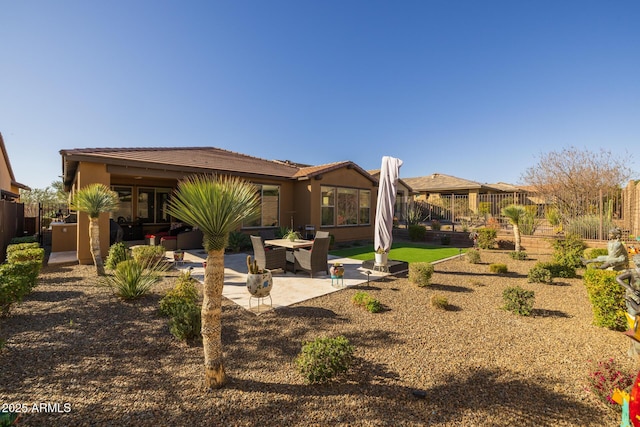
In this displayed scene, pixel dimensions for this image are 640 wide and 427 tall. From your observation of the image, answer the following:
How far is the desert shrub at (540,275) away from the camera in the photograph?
281 inches

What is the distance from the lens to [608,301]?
4410 millimetres

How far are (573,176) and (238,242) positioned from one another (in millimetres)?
23277

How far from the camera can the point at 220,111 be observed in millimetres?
15781

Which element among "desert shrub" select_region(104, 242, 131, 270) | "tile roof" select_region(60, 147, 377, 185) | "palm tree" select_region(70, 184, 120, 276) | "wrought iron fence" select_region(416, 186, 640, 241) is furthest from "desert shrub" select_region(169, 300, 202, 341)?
"wrought iron fence" select_region(416, 186, 640, 241)

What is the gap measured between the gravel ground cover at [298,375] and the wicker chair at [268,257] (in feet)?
6.88

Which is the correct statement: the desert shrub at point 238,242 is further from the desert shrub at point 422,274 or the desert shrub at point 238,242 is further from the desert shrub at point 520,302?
the desert shrub at point 520,302

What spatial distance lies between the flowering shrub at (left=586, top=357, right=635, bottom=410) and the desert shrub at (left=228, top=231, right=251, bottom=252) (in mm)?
10387

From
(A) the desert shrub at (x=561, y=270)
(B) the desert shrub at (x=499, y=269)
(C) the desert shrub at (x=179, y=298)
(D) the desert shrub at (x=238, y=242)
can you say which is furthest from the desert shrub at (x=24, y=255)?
(A) the desert shrub at (x=561, y=270)

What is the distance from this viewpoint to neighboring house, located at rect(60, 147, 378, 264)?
1183cm

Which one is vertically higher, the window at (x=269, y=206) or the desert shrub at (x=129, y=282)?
the window at (x=269, y=206)

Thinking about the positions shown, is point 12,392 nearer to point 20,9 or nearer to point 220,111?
point 20,9

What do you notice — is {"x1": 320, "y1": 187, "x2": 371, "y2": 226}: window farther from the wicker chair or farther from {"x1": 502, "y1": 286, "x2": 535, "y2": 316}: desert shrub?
{"x1": 502, "y1": 286, "x2": 535, "y2": 316}: desert shrub

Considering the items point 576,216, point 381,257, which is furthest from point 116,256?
point 576,216

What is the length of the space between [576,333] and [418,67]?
1377cm
